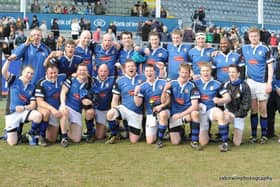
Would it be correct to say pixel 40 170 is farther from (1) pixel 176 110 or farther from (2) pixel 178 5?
(2) pixel 178 5

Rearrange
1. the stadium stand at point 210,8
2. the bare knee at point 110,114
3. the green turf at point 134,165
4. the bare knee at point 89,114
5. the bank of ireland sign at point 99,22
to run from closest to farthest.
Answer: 1. the green turf at point 134,165
2. the bare knee at point 110,114
3. the bare knee at point 89,114
4. the bank of ireland sign at point 99,22
5. the stadium stand at point 210,8

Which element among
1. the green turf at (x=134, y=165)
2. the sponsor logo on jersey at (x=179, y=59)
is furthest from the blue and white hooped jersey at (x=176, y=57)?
the green turf at (x=134, y=165)

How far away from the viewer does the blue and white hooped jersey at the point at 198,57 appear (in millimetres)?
7491

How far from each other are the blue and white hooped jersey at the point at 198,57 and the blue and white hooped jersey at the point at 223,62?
0.49 feet

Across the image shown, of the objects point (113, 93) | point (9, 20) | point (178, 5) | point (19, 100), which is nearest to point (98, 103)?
point (113, 93)

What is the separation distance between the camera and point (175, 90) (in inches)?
271

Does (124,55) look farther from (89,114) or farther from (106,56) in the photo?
(89,114)

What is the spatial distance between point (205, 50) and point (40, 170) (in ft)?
11.2

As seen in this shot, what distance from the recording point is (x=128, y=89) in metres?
7.14

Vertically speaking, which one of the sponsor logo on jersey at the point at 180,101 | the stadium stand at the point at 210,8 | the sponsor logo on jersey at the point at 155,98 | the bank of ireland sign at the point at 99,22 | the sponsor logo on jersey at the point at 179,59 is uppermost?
the stadium stand at the point at 210,8

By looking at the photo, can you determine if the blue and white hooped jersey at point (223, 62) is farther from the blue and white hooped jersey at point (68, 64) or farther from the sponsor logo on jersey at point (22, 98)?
the sponsor logo on jersey at point (22, 98)

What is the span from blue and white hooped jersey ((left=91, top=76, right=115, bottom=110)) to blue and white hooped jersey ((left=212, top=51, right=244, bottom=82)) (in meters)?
1.61

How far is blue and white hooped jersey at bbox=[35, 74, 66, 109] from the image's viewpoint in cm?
685

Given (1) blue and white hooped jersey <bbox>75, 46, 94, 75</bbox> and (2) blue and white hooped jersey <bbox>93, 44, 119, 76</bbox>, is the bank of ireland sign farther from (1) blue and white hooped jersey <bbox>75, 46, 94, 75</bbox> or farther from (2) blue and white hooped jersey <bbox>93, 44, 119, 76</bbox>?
(1) blue and white hooped jersey <bbox>75, 46, 94, 75</bbox>
